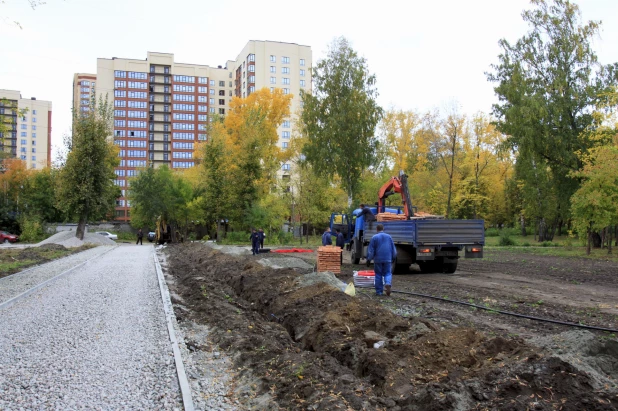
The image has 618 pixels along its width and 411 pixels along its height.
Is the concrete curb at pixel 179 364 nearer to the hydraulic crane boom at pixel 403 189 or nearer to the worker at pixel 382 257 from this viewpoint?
the worker at pixel 382 257

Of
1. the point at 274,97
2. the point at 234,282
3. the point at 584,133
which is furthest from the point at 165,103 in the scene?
the point at 234,282

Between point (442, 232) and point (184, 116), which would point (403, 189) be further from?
point (184, 116)

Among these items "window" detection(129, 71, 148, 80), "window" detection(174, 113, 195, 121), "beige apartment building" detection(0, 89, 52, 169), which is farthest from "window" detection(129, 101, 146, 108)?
"beige apartment building" detection(0, 89, 52, 169)

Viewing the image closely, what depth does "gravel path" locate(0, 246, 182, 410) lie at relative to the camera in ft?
16.5

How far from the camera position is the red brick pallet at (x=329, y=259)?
16812 mm

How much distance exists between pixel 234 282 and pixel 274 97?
132 ft

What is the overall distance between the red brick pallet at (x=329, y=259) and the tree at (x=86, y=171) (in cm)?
3342

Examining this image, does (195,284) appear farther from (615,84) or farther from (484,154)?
(484,154)

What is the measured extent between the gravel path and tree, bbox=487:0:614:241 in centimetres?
2696

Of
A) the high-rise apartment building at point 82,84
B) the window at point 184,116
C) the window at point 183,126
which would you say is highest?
the high-rise apartment building at point 82,84

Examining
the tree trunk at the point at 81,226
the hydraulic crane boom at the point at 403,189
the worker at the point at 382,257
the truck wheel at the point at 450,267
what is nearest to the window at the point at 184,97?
the tree trunk at the point at 81,226

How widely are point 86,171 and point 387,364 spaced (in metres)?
44.2

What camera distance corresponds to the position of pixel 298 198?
51125 millimetres

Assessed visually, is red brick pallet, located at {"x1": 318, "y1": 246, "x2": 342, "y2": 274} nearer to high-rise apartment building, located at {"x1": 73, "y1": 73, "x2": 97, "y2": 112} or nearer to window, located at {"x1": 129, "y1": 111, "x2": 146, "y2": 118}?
window, located at {"x1": 129, "y1": 111, "x2": 146, "y2": 118}
